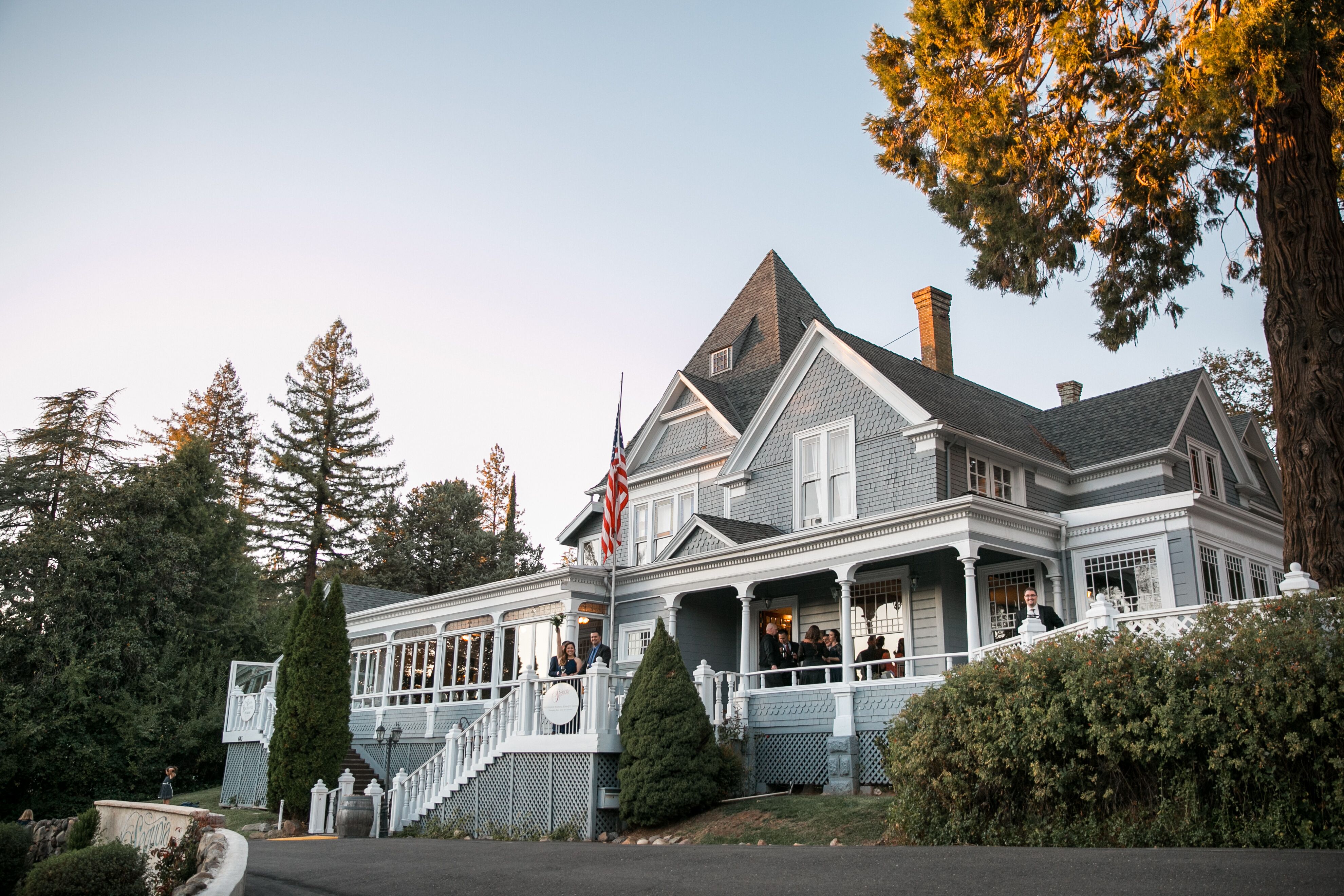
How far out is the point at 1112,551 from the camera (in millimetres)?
17703

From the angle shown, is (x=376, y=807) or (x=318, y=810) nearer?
(x=376, y=807)

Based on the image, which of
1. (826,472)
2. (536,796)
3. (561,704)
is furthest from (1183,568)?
(536,796)

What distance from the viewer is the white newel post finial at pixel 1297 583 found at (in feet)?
33.1

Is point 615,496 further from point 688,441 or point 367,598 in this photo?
point 367,598

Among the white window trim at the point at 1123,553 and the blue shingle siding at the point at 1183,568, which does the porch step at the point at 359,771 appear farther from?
the blue shingle siding at the point at 1183,568

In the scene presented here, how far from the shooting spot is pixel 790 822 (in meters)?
12.3

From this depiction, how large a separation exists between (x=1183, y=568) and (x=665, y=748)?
922 centimetres

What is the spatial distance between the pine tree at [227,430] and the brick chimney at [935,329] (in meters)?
37.4

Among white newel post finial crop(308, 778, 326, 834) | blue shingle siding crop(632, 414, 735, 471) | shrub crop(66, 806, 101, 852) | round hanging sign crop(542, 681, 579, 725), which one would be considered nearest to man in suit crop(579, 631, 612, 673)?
round hanging sign crop(542, 681, 579, 725)

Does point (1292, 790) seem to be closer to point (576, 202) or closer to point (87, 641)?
point (576, 202)

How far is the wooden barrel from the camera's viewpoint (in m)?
17.3

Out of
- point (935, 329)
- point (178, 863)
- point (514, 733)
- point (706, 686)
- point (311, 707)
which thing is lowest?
point (178, 863)

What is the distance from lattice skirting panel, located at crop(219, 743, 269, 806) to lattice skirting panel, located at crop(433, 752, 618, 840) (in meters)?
9.41

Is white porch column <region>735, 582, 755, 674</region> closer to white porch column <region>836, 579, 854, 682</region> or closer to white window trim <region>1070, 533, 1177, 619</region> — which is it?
white porch column <region>836, 579, 854, 682</region>
